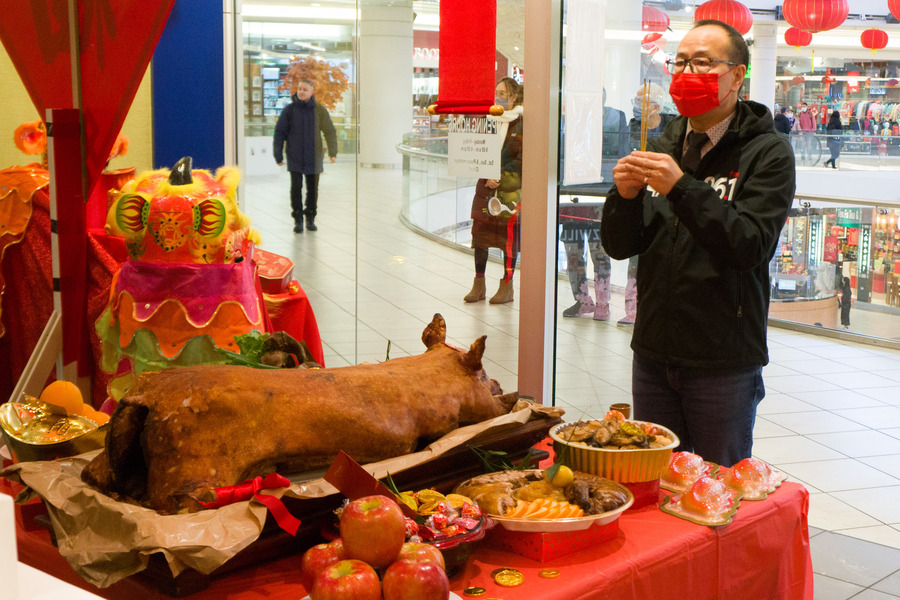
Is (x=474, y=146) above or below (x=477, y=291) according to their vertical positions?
above

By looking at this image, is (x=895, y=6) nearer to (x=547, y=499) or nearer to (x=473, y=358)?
(x=473, y=358)

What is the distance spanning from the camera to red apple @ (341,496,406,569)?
125 centimetres

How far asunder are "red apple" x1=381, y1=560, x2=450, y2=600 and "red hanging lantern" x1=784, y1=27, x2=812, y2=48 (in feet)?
41.0

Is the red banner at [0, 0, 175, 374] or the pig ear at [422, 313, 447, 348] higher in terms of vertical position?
the red banner at [0, 0, 175, 374]

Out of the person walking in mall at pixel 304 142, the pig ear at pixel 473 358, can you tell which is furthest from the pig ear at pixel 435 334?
the person walking in mall at pixel 304 142

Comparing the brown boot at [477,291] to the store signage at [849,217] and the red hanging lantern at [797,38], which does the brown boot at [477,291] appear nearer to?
the store signage at [849,217]

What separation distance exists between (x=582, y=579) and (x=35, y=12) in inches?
101

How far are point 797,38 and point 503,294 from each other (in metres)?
10.3

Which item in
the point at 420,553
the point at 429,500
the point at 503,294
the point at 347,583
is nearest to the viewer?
the point at 347,583

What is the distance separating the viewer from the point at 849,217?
683cm

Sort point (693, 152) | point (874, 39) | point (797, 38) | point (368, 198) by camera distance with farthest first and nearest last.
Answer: point (797, 38) → point (874, 39) → point (368, 198) → point (693, 152)

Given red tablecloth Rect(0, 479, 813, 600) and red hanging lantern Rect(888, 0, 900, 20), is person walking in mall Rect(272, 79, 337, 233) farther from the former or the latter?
red hanging lantern Rect(888, 0, 900, 20)

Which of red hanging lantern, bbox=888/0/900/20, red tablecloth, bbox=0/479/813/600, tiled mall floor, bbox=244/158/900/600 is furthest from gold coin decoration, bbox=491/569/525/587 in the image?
red hanging lantern, bbox=888/0/900/20

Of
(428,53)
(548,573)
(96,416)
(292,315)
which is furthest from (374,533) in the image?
(428,53)
